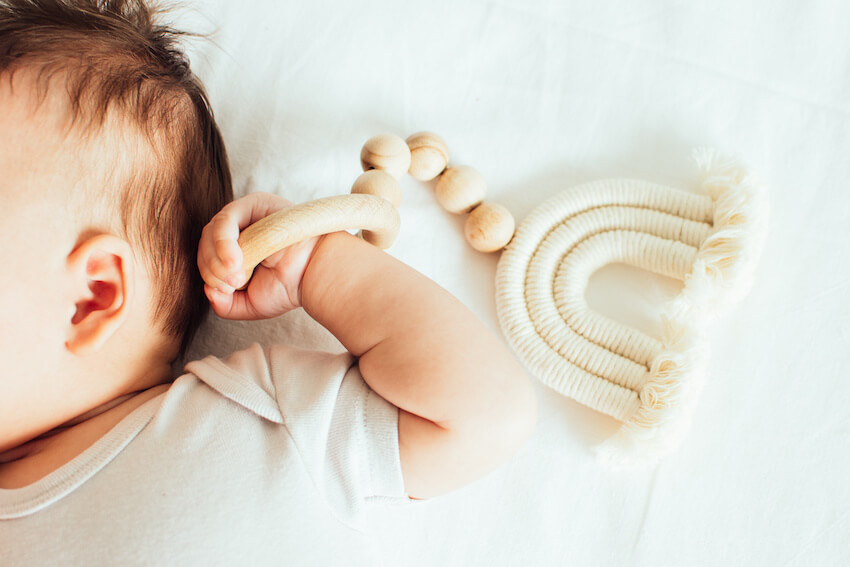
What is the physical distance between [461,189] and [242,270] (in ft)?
1.02

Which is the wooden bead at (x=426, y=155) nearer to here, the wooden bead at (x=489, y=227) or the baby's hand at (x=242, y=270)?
the wooden bead at (x=489, y=227)

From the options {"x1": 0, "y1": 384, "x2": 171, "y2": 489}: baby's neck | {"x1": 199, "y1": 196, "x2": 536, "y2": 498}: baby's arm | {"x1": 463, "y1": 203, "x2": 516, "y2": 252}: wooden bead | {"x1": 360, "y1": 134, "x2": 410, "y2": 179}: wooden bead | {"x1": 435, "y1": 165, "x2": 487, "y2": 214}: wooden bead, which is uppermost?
{"x1": 360, "y1": 134, "x2": 410, "y2": 179}: wooden bead

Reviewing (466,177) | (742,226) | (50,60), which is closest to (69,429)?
(50,60)

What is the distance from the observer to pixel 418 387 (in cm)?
65

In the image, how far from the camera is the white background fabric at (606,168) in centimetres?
79

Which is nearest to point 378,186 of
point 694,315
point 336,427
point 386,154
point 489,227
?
point 386,154

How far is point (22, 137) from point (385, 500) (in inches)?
19.1

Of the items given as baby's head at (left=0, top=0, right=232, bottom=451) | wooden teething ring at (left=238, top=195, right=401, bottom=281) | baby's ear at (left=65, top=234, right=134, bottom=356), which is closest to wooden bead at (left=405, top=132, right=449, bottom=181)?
wooden teething ring at (left=238, top=195, right=401, bottom=281)

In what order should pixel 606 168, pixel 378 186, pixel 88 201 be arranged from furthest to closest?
pixel 606 168
pixel 378 186
pixel 88 201

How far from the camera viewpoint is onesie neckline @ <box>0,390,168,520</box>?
0.61 meters

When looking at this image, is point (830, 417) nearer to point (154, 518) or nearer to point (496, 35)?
point (496, 35)

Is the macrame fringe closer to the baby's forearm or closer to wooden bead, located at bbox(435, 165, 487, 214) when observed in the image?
the baby's forearm

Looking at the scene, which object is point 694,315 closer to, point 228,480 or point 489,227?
point 489,227

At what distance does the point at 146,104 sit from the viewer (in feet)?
2.06
